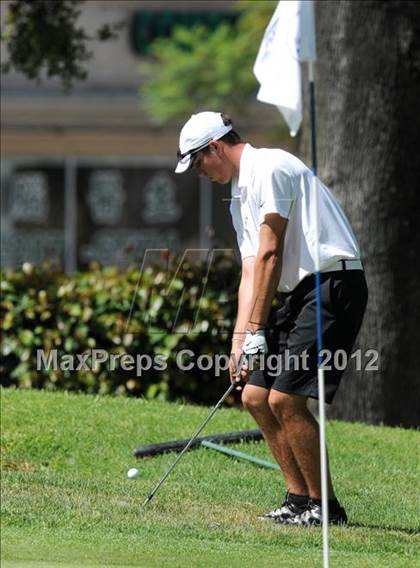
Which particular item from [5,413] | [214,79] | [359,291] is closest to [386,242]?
[5,413]

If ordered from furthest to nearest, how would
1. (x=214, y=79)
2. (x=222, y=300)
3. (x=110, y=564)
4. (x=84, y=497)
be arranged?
(x=214, y=79) < (x=222, y=300) < (x=84, y=497) < (x=110, y=564)

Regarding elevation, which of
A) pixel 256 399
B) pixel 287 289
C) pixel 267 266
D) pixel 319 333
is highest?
pixel 267 266

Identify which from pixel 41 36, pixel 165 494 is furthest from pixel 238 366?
pixel 41 36

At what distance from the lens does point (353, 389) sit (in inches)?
483

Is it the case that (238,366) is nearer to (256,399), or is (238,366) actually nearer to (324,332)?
(256,399)

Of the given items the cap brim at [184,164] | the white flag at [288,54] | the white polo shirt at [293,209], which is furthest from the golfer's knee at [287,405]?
the white flag at [288,54]

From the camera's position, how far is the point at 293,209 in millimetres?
7316

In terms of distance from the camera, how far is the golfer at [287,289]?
23.8ft

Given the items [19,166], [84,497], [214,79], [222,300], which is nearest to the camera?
[84,497]

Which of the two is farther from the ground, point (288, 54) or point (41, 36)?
point (41, 36)

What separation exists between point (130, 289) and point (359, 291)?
4985mm

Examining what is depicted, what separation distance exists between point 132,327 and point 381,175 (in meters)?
2.55

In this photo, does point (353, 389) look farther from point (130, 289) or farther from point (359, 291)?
point (359, 291)

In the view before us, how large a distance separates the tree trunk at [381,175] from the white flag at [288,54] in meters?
4.35
